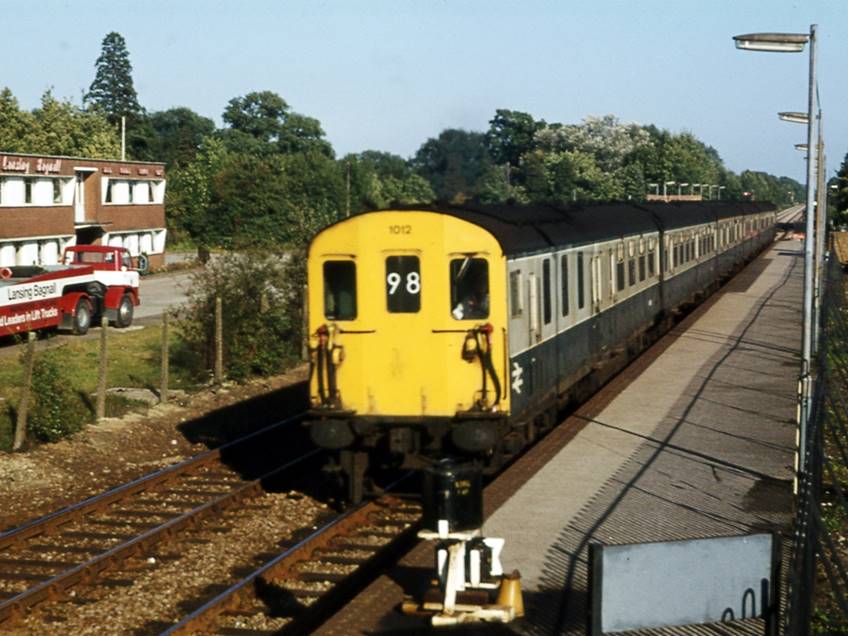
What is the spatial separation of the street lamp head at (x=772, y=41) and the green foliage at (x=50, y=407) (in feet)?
35.4

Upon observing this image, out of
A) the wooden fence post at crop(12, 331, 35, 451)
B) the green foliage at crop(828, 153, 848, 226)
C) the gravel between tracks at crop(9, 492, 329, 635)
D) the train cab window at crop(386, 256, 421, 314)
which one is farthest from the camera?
the green foliage at crop(828, 153, 848, 226)

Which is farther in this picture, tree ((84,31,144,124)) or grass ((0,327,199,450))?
tree ((84,31,144,124))

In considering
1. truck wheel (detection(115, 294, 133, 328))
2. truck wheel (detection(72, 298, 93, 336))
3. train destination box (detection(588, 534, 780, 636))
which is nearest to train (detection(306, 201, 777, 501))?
train destination box (detection(588, 534, 780, 636))

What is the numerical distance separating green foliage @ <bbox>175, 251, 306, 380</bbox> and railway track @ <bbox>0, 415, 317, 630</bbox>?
21.0ft

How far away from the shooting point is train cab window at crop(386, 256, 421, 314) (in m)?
13.8

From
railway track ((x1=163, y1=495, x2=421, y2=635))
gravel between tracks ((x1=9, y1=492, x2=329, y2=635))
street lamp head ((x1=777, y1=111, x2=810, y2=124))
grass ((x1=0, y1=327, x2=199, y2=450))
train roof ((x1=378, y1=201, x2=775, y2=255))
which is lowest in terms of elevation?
gravel between tracks ((x1=9, y1=492, x2=329, y2=635))

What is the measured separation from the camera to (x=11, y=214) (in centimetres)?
4566

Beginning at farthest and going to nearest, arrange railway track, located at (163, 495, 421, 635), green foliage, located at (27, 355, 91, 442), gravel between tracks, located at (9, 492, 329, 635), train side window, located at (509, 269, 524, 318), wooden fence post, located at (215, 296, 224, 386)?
1. wooden fence post, located at (215, 296, 224, 386)
2. green foliage, located at (27, 355, 91, 442)
3. train side window, located at (509, 269, 524, 318)
4. gravel between tracks, located at (9, 492, 329, 635)
5. railway track, located at (163, 495, 421, 635)

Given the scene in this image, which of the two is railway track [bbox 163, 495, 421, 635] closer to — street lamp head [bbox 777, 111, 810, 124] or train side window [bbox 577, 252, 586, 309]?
train side window [bbox 577, 252, 586, 309]

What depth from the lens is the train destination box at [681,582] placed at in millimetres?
7117

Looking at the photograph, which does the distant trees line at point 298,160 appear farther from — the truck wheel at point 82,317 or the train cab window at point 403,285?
Answer: the train cab window at point 403,285

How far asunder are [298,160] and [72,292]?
4098cm

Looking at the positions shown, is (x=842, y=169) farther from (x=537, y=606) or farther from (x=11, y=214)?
(x=537, y=606)

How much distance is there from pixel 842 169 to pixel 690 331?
7671cm
